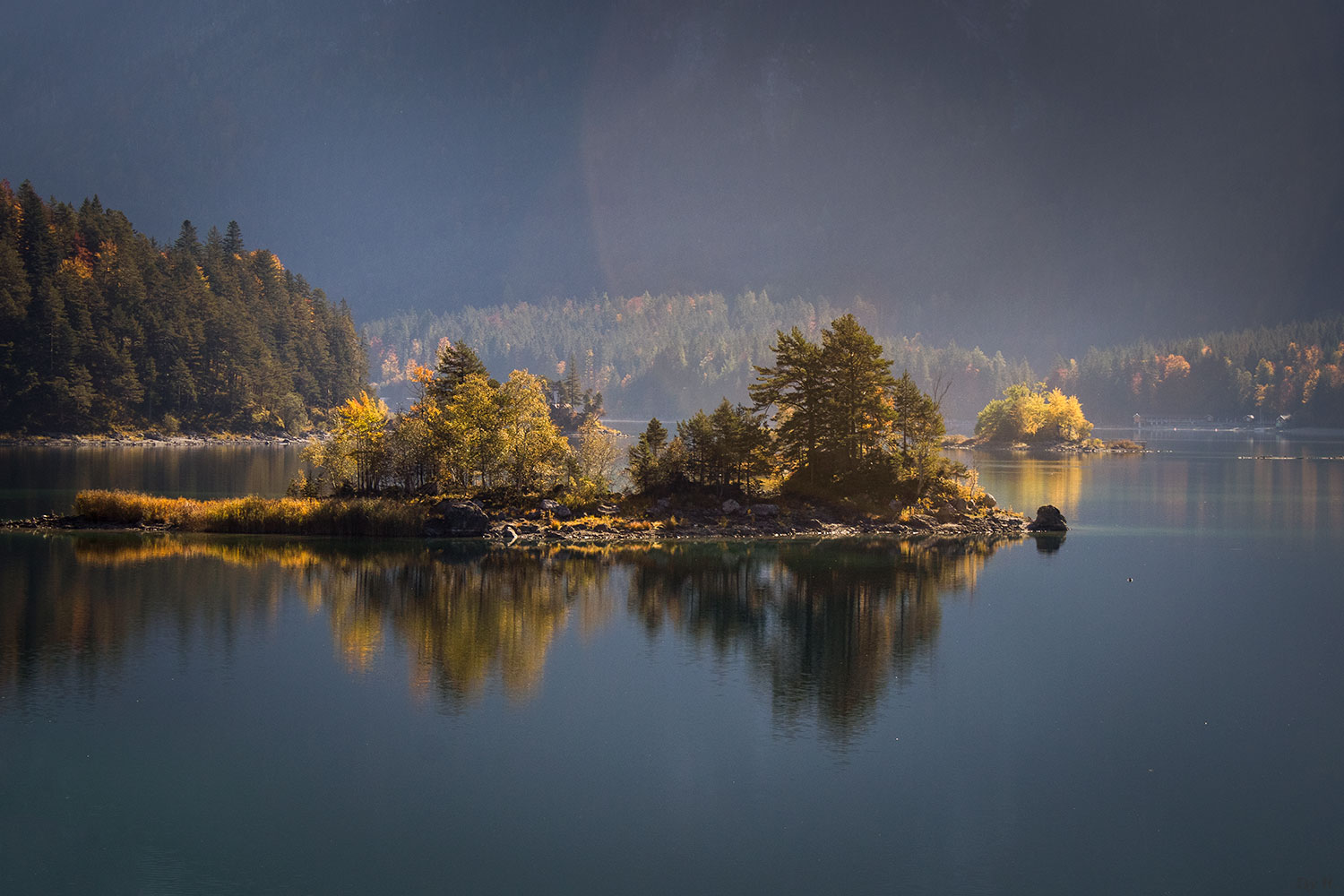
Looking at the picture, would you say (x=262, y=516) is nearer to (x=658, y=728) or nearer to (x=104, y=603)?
(x=104, y=603)

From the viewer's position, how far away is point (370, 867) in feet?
72.1

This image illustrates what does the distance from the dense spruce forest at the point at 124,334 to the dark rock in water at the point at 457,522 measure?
104 metres

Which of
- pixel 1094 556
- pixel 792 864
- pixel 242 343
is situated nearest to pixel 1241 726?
pixel 792 864

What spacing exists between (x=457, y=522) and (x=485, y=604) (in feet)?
72.3

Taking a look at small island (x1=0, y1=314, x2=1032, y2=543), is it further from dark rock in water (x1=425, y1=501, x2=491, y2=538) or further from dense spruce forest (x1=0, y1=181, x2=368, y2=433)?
dense spruce forest (x1=0, y1=181, x2=368, y2=433)

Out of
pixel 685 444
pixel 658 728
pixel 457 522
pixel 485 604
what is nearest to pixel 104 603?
pixel 485 604

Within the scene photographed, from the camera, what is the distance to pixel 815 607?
4675 centimetres

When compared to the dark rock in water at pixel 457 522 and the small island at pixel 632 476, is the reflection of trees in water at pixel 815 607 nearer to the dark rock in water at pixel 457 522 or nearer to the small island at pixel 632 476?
the small island at pixel 632 476

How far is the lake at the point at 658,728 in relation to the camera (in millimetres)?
22547

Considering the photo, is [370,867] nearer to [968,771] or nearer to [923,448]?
[968,771]

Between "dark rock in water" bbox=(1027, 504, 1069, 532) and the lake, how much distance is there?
17031 millimetres

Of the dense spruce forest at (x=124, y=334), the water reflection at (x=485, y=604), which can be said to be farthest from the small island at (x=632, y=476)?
the dense spruce forest at (x=124, y=334)

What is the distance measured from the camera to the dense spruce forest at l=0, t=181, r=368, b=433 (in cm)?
14438

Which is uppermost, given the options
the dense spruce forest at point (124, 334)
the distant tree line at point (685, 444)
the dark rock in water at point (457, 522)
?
the dense spruce forest at point (124, 334)
